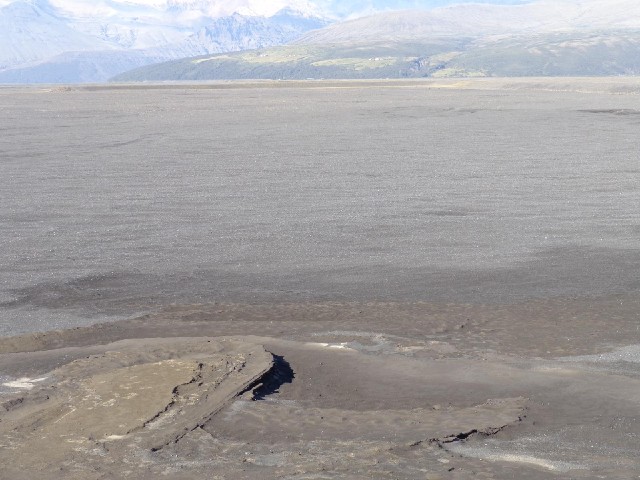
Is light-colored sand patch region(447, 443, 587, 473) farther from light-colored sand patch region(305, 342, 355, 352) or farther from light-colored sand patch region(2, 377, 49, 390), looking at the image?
light-colored sand patch region(2, 377, 49, 390)

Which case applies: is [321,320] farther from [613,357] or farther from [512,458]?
[512,458]

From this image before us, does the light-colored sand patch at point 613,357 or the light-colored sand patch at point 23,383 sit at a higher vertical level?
the light-colored sand patch at point 23,383

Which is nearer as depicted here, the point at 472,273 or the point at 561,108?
the point at 472,273

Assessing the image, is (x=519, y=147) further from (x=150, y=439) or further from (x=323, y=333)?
(x=150, y=439)

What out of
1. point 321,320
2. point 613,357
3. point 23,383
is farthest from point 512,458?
point 23,383

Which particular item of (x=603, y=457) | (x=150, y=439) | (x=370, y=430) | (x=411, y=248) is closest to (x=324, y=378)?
(x=370, y=430)

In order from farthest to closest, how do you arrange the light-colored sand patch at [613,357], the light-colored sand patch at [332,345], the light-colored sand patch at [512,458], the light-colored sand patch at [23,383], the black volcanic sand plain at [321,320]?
the light-colored sand patch at [332,345] → the light-colored sand patch at [613,357] → the light-colored sand patch at [23,383] → the black volcanic sand plain at [321,320] → the light-colored sand patch at [512,458]

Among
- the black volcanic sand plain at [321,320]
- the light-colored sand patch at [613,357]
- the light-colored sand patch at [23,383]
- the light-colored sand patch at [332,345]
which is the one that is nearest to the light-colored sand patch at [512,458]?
the black volcanic sand plain at [321,320]

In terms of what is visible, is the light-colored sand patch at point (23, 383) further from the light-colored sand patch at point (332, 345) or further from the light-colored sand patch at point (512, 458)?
the light-colored sand patch at point (512, 458)
